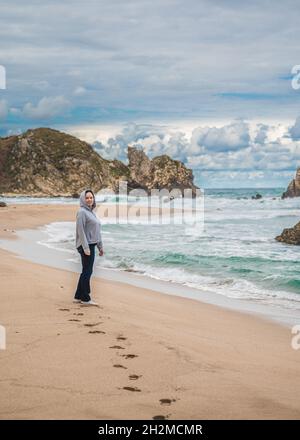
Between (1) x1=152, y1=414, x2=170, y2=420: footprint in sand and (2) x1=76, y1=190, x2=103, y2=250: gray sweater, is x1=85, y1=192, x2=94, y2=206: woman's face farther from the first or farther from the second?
(1) x1=152, y1=414, x2=170, y2=420: footprint in sand

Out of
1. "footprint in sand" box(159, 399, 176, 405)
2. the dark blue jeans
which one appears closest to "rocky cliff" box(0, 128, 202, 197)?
the dark blue jeans

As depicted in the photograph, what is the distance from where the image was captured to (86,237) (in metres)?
9.23

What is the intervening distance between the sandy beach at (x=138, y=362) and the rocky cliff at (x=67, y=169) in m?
89.3

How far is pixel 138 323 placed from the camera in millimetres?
7820

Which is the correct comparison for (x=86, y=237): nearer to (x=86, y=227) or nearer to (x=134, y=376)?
(x=86, y=227)

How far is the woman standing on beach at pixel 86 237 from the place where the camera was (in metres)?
9.02

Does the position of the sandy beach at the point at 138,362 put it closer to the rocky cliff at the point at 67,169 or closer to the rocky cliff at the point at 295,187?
the rocky cliff at the point at 295,187

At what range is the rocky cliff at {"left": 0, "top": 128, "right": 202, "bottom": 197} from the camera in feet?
334

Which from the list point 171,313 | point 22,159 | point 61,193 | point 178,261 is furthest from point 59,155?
point 171,313

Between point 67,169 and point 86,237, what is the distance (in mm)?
98207

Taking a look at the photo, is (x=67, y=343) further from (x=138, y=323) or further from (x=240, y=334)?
(x=240, y=334)

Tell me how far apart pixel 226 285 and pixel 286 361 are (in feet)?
22.6

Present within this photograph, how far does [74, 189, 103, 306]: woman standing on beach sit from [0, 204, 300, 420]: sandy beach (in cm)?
39

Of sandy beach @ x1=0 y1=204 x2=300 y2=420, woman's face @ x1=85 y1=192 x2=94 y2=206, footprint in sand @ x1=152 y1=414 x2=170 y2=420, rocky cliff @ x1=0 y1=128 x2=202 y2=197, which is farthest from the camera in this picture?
rocky cliff @ x1=0 y1=128 x2=202 y2=197
